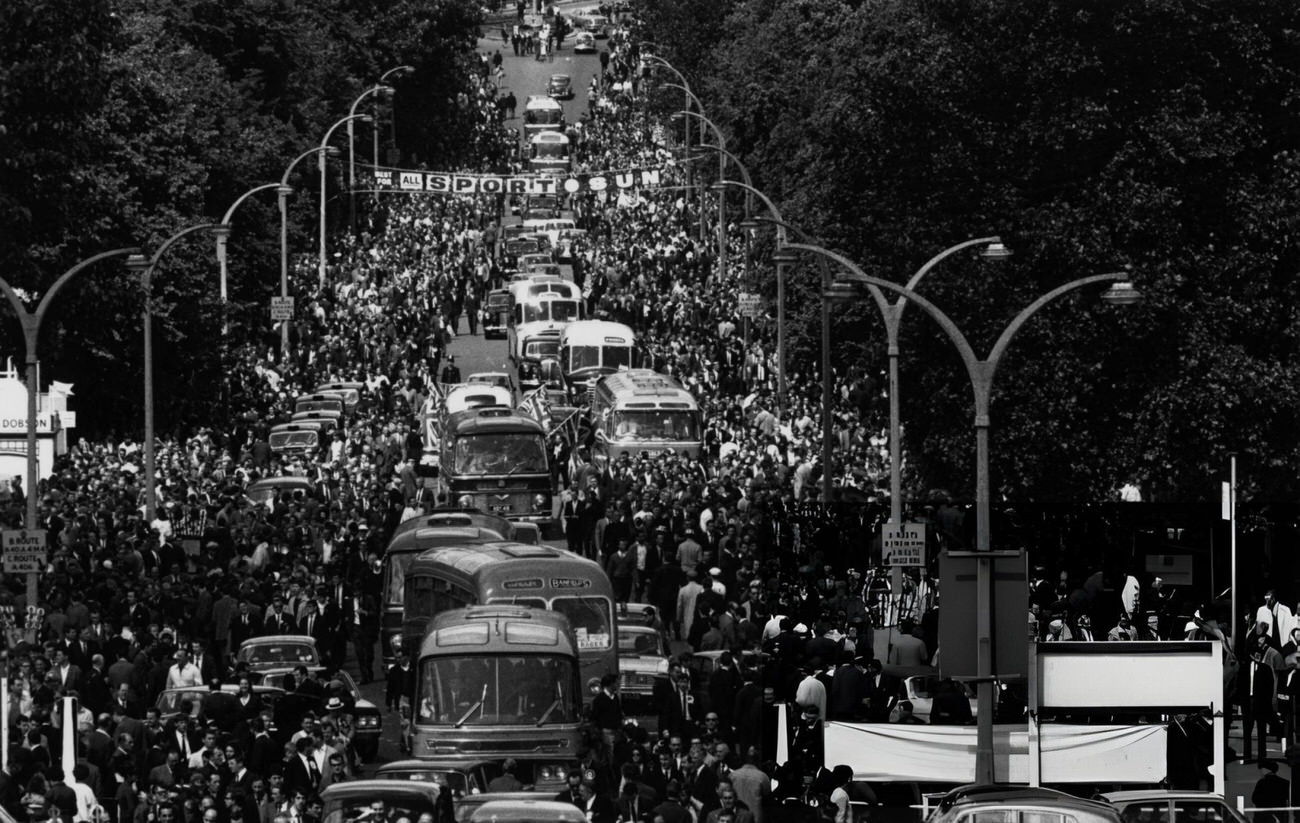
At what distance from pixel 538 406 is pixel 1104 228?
60.4 ft

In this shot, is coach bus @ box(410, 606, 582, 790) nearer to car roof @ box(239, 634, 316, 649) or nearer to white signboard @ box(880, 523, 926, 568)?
car roof @ box(239, 634, 316, 649)

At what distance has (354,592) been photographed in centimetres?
3853

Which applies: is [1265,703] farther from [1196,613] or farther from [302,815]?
[302,815]

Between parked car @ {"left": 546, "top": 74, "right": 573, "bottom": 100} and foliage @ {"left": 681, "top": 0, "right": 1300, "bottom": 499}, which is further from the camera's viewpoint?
parked car @ {"left": 546, "top": 74, "right": 573, "bottom": 100}

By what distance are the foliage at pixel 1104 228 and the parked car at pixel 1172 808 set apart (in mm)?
25432

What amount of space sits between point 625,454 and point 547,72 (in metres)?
103

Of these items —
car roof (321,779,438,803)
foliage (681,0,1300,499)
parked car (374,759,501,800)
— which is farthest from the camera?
foliage (681,0,1300,499)

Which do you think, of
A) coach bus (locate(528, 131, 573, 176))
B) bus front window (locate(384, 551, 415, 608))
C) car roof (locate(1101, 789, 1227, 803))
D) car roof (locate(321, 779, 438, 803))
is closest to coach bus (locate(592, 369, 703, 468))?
bus front window (locate(384, 551, 415, 608))

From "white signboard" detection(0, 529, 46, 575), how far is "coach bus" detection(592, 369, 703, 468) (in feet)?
79.3

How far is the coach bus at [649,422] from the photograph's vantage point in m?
57.6

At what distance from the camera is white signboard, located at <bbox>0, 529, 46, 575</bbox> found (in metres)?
33.4

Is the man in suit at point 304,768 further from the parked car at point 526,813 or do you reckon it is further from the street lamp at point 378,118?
the street lamp at point 378,118

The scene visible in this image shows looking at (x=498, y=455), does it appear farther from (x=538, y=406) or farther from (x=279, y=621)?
(x=279, y=621)

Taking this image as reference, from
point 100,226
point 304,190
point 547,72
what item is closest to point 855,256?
point 100,226
